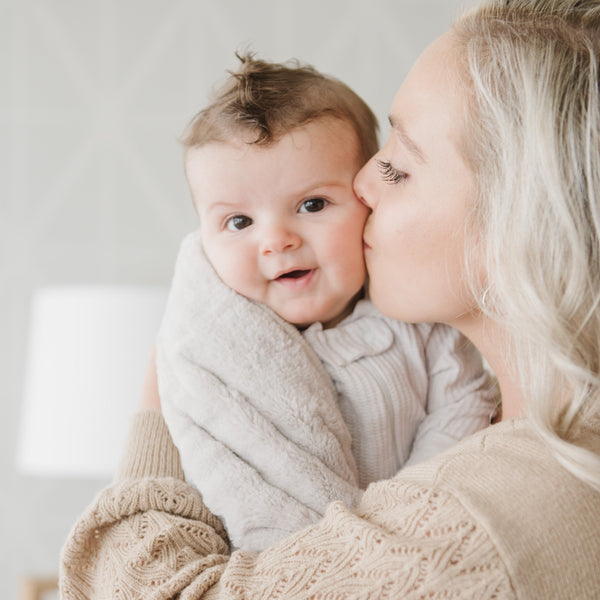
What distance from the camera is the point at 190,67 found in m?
2.58

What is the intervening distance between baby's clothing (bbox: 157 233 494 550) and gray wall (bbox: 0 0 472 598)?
1364 millimetres

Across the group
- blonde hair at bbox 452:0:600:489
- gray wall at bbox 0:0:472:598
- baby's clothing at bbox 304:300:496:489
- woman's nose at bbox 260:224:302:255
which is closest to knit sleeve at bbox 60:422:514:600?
blonde hair at bbox 452:0:600:489

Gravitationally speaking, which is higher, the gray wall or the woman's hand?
the gray wall

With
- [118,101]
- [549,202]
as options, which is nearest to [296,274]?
[549,202]

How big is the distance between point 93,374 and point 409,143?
123cm

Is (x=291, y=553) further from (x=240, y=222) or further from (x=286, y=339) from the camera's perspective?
(x=240, y=222)

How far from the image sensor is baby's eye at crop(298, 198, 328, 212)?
4.04 ft

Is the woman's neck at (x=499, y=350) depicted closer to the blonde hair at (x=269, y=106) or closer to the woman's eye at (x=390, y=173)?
the woman's eye at (x=390, y=173)

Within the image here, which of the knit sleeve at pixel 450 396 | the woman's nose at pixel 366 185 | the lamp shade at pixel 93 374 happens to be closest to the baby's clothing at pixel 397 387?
the knit sleeve at pixel 450 396

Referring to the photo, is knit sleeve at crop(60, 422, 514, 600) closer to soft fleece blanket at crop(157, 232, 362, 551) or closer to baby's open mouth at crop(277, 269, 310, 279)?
soft fleece blanket at crop(157, 232, 362, 551)

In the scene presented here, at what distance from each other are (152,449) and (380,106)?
1739mm

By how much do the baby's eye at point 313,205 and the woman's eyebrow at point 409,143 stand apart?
181 millimetres

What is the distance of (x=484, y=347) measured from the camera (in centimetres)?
122

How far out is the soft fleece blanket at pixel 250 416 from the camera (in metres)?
1.11
